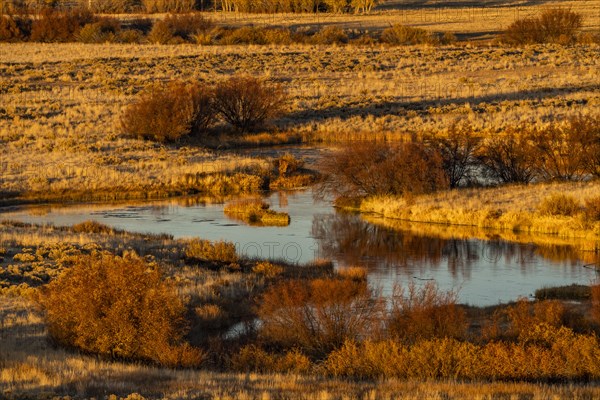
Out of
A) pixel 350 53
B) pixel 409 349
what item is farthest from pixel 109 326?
pixel 350 53

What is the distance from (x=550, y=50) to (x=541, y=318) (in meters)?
54.5

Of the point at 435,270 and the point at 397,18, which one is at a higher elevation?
the point at 397,18

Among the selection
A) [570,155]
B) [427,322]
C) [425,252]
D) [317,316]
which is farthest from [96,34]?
[427,322]

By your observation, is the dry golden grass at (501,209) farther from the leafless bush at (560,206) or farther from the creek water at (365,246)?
the creek water at (365,246)

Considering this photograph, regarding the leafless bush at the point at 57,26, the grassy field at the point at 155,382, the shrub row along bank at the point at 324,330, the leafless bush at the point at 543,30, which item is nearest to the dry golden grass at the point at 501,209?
the shrub row along bank at the point at 324,330

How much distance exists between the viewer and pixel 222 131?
1812 inches

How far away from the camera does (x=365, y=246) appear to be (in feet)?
87.7

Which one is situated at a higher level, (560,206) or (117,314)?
(117,314)

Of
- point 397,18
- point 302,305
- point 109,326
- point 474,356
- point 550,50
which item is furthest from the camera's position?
point 397,18

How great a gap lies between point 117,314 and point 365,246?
12.0 meters

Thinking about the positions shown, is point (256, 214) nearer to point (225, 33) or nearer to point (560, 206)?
point (560, 206)

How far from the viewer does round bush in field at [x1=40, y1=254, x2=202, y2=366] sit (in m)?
15.5

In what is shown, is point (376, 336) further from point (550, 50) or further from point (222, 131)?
point (550, 50)

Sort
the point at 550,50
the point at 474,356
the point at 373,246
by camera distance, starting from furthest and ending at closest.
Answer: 1. the point at 550,50
2. the point at 373,246
3. the point at 474,356
